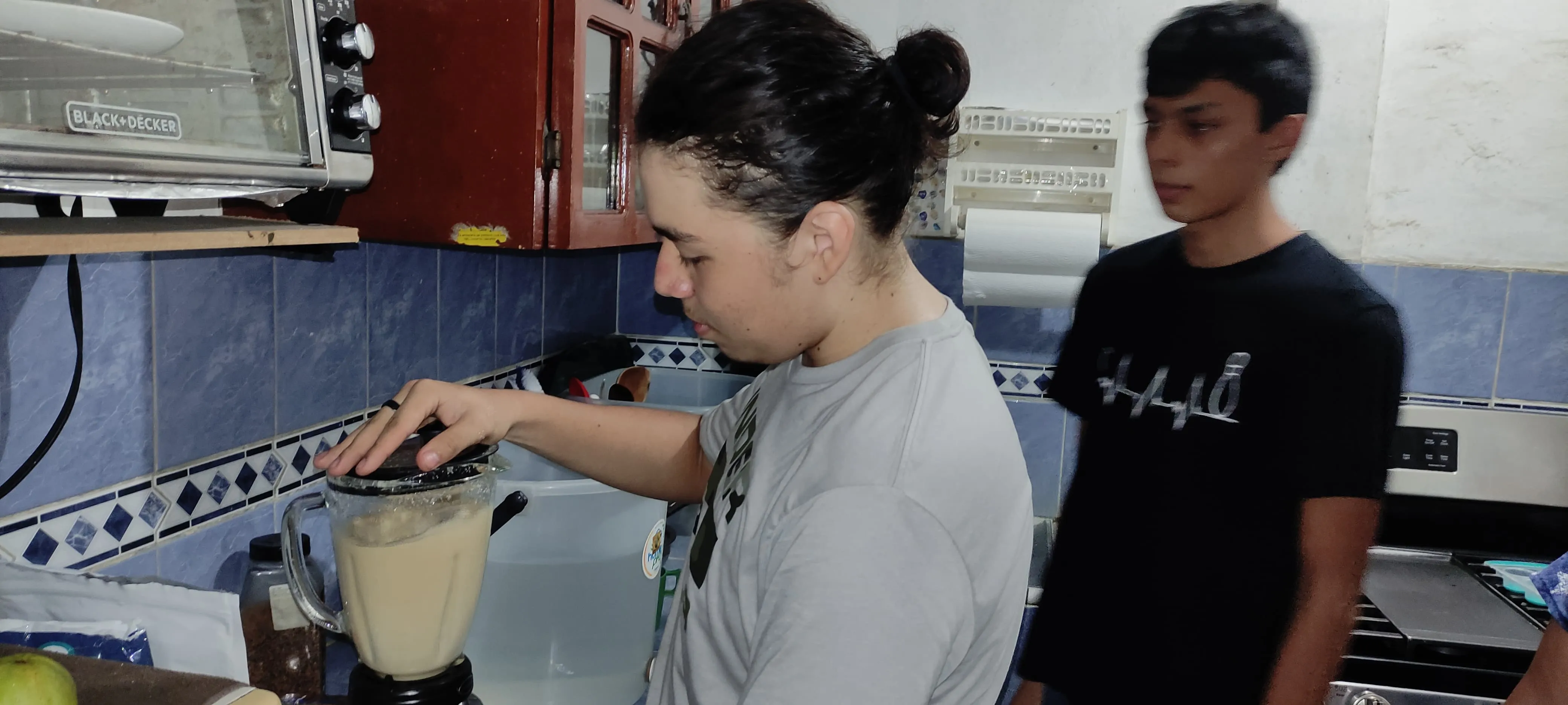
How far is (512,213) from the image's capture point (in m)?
1.07

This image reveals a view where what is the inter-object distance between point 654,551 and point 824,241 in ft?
2.30

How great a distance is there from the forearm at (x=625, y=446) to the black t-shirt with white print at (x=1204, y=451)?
1.82 feet

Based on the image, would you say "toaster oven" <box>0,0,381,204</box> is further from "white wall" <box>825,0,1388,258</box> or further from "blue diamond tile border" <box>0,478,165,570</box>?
"white wall" <box>825,0,1388,258</box>

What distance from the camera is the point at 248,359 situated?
107cm

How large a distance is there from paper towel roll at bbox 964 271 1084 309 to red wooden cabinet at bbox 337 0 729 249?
96cm

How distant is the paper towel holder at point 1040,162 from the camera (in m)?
1.85

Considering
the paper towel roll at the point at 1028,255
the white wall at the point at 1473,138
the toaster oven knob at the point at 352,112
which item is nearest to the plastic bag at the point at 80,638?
the toaster oven knob at the point at 352,112

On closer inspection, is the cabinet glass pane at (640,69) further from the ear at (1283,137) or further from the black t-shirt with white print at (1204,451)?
the ear at (1283,137)

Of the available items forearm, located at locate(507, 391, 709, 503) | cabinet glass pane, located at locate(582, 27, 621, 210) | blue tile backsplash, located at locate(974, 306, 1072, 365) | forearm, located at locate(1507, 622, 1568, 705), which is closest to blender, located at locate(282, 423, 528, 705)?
forearm, located at locate(507, 391, 709, 503)

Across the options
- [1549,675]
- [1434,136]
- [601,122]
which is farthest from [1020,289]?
[1549,675]

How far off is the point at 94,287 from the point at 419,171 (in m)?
0.33

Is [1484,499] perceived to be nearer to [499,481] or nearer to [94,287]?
[499,481]

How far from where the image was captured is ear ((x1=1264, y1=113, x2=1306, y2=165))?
4.13ft

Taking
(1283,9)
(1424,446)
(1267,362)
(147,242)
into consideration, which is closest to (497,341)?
(147,242)
